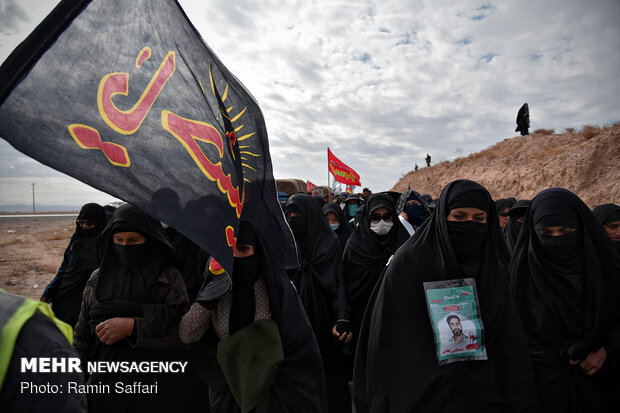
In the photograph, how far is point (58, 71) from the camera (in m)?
0.87

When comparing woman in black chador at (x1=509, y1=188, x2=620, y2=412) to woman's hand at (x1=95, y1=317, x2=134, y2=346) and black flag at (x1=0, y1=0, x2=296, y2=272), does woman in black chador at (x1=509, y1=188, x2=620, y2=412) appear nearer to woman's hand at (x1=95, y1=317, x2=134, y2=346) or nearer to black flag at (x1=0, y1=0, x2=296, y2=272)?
black flag at (x1=0, y1=0, x2=296, y2=272)

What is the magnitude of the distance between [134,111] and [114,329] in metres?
1.32

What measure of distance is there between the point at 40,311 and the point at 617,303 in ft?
9.11

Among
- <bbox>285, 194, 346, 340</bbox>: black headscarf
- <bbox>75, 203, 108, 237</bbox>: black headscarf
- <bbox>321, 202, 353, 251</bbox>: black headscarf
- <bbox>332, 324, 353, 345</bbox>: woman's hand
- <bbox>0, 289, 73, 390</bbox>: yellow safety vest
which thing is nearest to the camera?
<bbox>0, 289, 73, 390</bbox>: yellow safety vest

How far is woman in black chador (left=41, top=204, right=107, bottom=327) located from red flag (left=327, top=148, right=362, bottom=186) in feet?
25.2

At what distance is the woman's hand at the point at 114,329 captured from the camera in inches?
69.8

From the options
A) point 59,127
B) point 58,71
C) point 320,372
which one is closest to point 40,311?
point 59,127

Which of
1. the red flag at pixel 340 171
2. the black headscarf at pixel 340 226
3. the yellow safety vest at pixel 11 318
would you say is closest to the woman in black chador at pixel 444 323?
the yellow safety vest at pixel 11 318

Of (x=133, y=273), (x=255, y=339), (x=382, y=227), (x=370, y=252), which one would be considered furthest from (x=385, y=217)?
(x=133, y=273)

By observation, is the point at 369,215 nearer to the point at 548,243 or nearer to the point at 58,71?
the point at 548,243

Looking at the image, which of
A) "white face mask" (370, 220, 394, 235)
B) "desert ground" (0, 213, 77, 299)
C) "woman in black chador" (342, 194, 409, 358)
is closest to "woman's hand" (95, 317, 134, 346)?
"woman in black chador" (342, 194, 409, 358)

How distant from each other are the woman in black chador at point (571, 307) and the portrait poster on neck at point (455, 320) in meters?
0.60

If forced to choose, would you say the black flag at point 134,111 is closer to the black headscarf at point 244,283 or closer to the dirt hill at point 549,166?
the black headscarf at point 244,283

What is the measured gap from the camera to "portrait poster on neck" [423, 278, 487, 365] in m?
1.72
